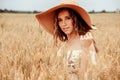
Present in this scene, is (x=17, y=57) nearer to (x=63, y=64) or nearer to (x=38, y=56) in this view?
(x=38, y=56)

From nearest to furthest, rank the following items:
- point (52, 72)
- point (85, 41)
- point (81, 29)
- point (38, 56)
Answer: point (52, 72)
point (38, 56)
point (85, 41)
point (81, 29)

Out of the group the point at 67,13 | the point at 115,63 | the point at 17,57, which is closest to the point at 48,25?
the point at 67,13

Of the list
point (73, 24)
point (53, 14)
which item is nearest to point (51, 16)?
point (53, 14)

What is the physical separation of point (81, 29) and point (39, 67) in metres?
0.94

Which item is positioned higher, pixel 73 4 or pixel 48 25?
pixel 73 4

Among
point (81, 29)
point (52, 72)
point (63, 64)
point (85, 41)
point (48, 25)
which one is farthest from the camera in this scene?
point (48, 25)

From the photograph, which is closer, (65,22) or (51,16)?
(65,22)

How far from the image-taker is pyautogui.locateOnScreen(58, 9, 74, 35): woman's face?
2332 mm

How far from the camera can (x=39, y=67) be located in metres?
1.58

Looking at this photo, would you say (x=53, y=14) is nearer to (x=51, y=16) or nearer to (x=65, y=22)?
(x=51, y=16)

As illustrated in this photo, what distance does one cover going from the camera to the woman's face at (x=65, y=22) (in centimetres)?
233

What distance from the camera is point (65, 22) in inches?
92.5

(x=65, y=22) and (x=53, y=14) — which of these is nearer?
(x=65, y=22)

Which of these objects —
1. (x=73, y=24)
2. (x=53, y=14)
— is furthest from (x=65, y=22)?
(x=53, y=14)
